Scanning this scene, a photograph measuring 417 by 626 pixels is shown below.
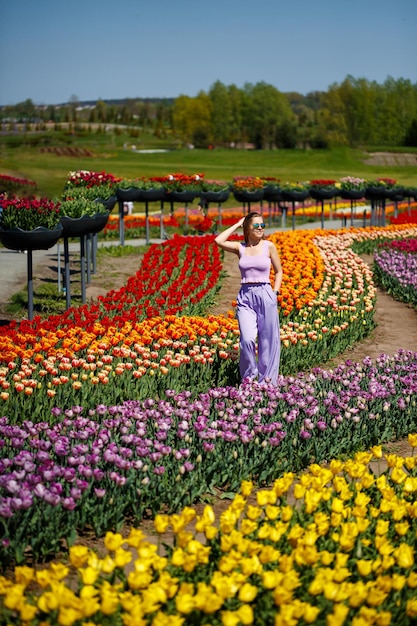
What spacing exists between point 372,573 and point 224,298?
10605 mm

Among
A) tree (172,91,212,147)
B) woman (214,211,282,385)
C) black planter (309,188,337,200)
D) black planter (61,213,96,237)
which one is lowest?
woman (214,211,282,385)

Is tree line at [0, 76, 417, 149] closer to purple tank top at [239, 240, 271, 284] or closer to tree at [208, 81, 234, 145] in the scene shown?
tree at [208, 81, 234, 145]

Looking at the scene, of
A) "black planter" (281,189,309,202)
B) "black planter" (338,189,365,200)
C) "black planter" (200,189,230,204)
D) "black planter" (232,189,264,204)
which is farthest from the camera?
"black planter" (338,189,365,200)

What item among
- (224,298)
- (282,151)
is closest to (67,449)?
(224,298)

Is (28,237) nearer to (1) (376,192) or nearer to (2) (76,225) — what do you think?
(2) (76,225)

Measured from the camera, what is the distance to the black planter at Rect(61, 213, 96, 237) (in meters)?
12.9

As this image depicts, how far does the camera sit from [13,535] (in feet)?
17.6

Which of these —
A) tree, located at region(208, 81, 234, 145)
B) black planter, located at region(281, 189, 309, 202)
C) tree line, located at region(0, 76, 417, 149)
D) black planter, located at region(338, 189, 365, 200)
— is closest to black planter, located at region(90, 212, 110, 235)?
black planter, located at region(281, 189, 309, 202)

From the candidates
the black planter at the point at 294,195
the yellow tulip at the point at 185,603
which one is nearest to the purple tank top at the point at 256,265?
the yellow tulip at the point at 185,603

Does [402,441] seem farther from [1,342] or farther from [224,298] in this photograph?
[224,298]

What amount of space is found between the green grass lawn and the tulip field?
139 feet

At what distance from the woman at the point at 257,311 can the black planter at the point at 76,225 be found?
4.40m

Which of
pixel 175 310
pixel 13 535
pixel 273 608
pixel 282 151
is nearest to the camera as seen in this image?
pixel 273 608

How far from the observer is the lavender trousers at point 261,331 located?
29.9 ft
